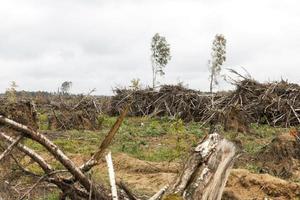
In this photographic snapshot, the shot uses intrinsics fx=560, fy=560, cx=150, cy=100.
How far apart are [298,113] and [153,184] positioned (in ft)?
36.5

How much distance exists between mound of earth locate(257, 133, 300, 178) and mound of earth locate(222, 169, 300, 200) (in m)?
2.02

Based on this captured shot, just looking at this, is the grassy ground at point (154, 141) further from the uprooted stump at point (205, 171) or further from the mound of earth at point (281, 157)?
the uprooted stump at point (205, 171)

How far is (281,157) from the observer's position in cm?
1128

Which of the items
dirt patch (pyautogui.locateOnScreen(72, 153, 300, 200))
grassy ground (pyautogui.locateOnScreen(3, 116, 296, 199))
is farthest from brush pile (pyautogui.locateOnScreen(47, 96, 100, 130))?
dirt patch (pyautogui.locateOnScreen(72, 153, 300, 200))

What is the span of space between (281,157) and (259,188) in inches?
117

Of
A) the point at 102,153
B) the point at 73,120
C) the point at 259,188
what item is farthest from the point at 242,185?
the point at 73,120

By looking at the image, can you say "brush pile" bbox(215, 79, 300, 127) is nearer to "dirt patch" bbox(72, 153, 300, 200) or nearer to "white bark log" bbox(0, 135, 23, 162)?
"dirt patch" bbox(72, 153, 300, 200)

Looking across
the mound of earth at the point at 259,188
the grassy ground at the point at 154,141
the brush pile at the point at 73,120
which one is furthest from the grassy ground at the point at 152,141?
the mound of earth at the point at 259,188

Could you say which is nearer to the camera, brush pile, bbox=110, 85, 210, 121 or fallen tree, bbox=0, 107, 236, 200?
fallen tree, bbox=0, 107, 236, 200

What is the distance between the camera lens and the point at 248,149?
13312 mm

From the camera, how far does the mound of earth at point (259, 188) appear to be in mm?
8273

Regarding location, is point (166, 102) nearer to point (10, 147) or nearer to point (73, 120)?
point (73, 120)

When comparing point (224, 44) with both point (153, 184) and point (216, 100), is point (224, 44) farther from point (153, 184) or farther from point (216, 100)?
Answer: point (153, 184)

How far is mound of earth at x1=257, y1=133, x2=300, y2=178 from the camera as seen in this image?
35.3 ft
